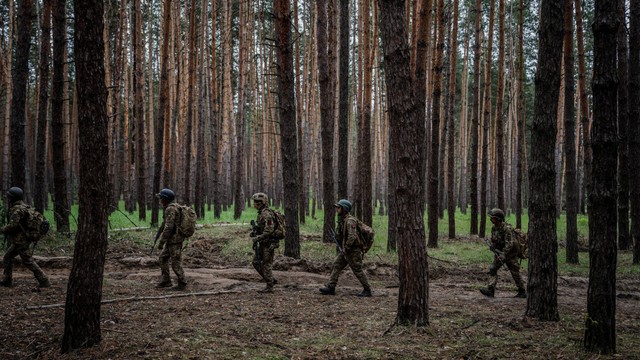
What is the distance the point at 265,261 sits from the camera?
861 centimetres

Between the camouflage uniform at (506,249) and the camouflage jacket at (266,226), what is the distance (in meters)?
4.22

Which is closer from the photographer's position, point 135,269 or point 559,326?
point 559,326

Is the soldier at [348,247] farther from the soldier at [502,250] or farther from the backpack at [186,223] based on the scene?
the backpack at [186,223]

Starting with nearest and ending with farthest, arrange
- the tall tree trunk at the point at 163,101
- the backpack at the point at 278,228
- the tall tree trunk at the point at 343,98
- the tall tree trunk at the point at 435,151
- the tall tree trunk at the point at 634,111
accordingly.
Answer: the backpack at the point at 278,228, the tall tree trunk at the point at 634,111, the tall tree trunk at the point at 343,98, the tall tree trunk at the point at 435,151, the tall tree trunk at the point at 163,101

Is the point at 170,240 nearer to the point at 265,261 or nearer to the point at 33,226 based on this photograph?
the point at 265,261

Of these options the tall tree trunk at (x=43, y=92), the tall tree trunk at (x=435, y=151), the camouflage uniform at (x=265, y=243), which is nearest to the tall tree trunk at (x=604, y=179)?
the camouflage uniform at (x=265, y=243)

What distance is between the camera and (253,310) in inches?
281

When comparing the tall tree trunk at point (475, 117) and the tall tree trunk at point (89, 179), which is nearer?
the tall tree trunk at point (89, 179)

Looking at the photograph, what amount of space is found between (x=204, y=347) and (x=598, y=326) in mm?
4157

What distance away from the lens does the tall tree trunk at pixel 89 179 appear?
4406mm

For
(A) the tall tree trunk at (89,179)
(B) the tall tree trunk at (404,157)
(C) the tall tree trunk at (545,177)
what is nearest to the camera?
(A) the tall tree trunk at (89,179)

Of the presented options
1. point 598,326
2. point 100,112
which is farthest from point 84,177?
point 598,326

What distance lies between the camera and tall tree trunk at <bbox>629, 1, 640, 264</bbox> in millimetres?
12445

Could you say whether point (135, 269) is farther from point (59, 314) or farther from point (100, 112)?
point (100, 112)
